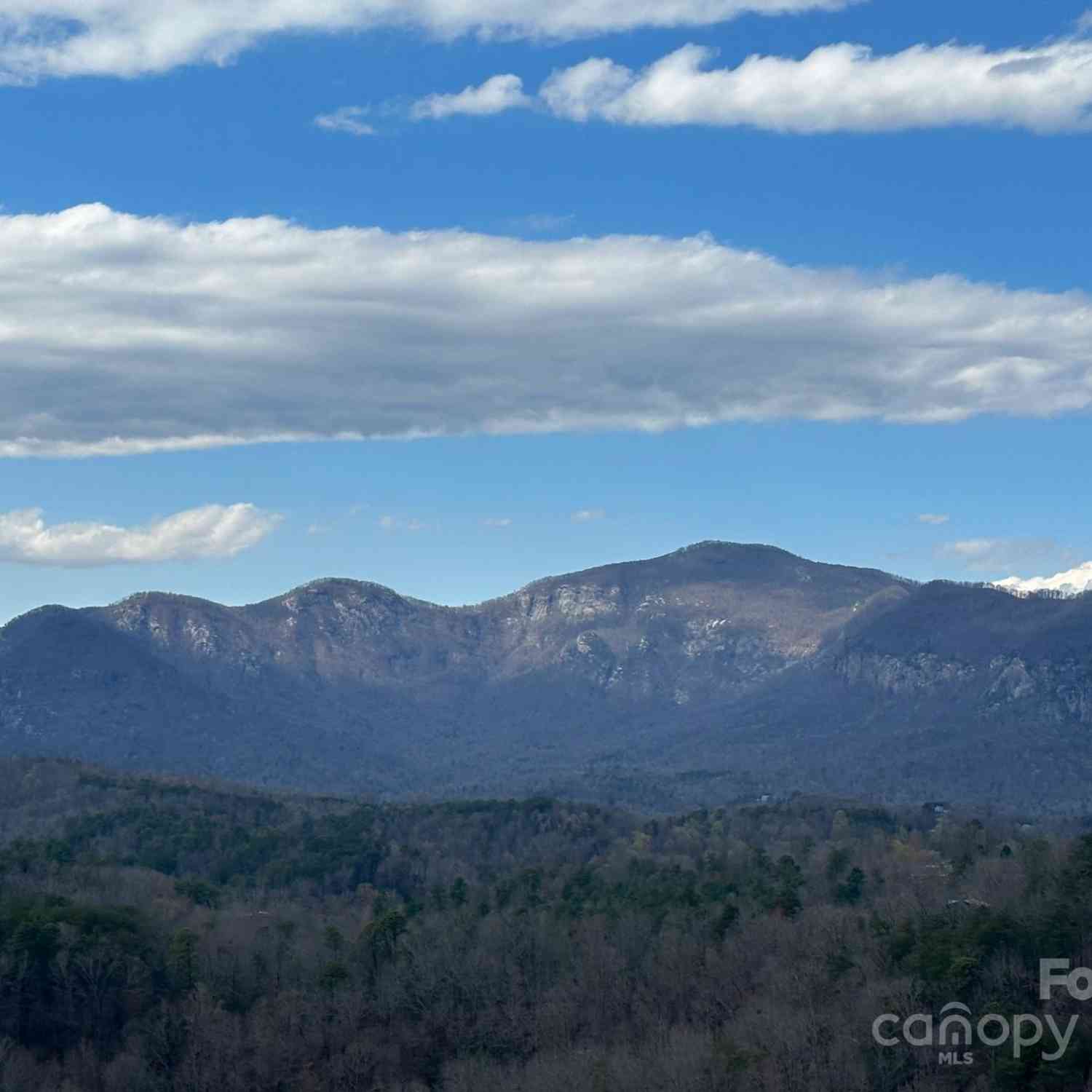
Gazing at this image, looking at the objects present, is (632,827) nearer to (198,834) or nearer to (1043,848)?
(198,834)

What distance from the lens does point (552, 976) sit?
91.8 meters

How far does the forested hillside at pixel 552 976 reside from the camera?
70.1 m

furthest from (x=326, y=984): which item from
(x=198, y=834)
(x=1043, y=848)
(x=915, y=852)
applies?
(x=198, y=834)

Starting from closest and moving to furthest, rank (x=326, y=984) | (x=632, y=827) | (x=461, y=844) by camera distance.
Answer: (x=326, y=984) < (x=461, y=844) < (x=632, y=827)

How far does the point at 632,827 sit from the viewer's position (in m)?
182

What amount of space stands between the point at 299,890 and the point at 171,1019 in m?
56.0

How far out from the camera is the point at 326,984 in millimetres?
90000

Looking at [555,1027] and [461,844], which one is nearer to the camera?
[555,1027]

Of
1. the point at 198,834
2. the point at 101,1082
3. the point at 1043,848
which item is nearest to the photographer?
the point at 101,1082

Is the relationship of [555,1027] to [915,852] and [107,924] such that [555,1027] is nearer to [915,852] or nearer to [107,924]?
[107,924]

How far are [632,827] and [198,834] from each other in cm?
5047

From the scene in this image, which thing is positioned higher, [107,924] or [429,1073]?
[107,924]

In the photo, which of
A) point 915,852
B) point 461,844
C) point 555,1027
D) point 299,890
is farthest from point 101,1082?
point 461,844

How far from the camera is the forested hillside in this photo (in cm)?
7006
